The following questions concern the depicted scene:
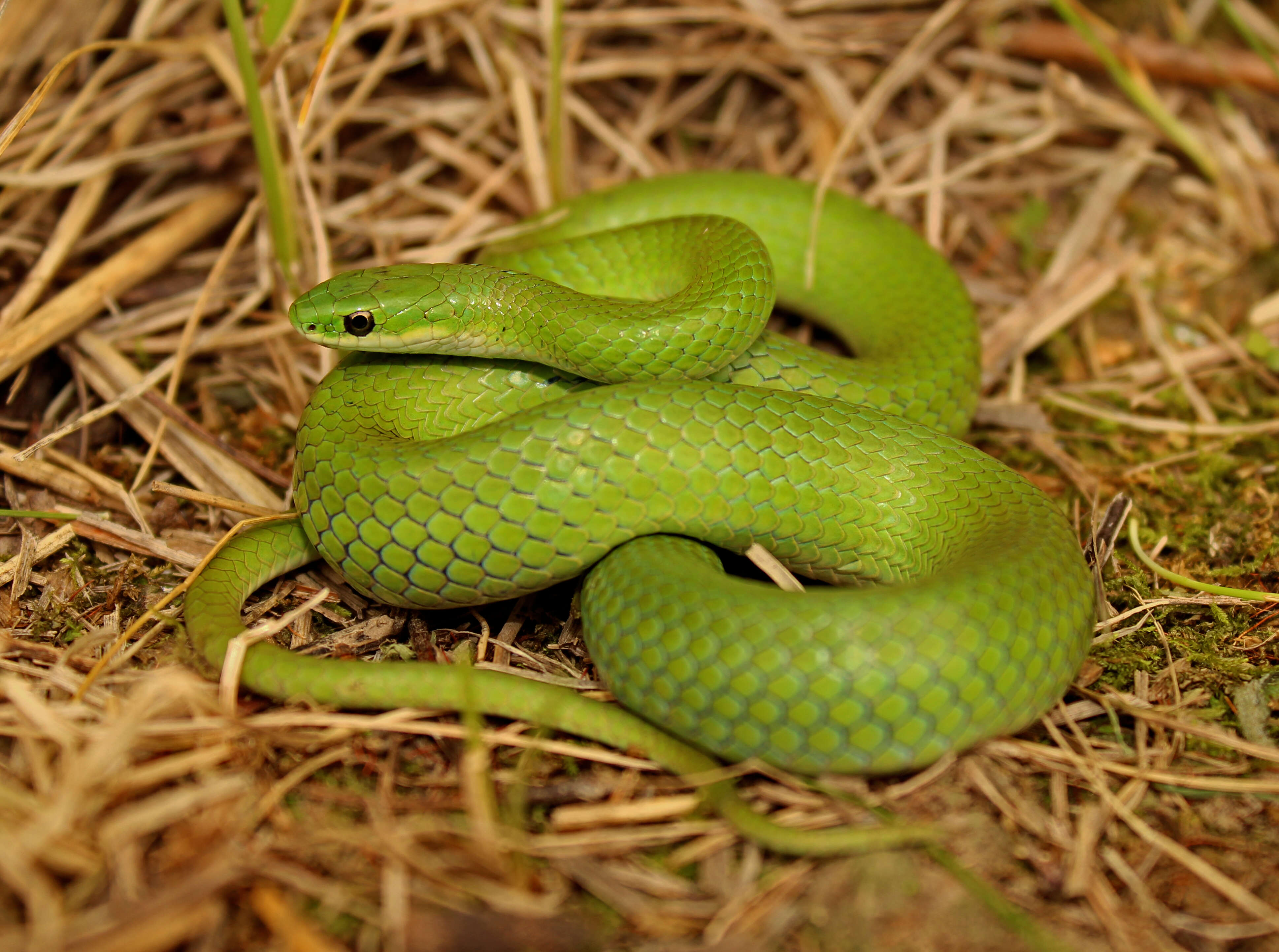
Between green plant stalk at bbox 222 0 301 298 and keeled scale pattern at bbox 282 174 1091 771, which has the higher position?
green plant stalk at bbox 222 0 301 298

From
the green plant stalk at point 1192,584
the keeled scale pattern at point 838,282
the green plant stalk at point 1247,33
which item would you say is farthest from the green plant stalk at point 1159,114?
the green plant stalk at point 1192,584

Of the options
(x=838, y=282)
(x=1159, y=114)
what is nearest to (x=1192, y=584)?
(x=838, y=282)

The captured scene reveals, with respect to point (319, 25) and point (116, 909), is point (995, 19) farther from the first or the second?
point (116, 909)

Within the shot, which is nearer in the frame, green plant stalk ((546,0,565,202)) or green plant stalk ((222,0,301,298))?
green plant stalk ((222,0,301,298))

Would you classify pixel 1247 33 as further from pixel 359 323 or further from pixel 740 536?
pixel 359 323

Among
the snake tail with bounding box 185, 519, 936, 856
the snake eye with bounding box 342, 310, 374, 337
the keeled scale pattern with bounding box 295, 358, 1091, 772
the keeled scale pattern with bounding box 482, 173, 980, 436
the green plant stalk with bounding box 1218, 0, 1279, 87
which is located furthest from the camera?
the green plant stalk with bounding box 1218, 0, 1279, 87

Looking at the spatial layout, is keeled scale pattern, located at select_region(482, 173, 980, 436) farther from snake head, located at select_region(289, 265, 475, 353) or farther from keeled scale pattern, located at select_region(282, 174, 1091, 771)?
snake head, located at select_region(289, 265, 475, 353)

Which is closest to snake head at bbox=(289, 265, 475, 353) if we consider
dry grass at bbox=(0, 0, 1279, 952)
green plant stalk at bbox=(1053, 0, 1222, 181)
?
dry grass at bbox=(0, 0, 1279, 952)

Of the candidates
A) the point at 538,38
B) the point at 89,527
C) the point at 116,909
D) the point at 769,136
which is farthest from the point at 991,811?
the point at 538,38

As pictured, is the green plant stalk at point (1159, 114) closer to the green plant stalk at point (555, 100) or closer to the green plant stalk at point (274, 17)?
the green plant stalk at point (555, 100)
